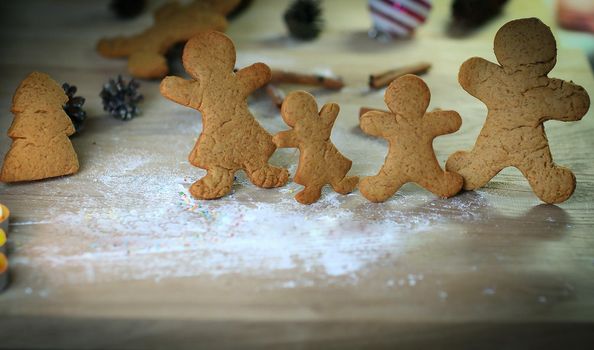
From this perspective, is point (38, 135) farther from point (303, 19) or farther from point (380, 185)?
point (303, 19)

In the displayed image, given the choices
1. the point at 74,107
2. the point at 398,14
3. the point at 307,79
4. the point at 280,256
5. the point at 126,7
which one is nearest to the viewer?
the point at 280,256

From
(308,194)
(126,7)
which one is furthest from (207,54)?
(126,7)

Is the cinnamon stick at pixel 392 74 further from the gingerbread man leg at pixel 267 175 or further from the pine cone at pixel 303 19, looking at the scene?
the gingerbread man leg at pixel 267 175

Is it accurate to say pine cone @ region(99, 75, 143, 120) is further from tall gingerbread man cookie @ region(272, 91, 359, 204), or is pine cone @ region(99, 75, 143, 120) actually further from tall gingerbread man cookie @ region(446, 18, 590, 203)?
tall gingerbread man cookie @ region(446, 18, 590, 203)

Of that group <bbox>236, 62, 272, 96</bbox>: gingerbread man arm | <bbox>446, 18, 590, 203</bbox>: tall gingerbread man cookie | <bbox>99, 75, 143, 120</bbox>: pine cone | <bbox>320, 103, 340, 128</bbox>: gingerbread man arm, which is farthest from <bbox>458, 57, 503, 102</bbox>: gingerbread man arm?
<bbox>99, 75, 143, 120</bbox>: pine cone

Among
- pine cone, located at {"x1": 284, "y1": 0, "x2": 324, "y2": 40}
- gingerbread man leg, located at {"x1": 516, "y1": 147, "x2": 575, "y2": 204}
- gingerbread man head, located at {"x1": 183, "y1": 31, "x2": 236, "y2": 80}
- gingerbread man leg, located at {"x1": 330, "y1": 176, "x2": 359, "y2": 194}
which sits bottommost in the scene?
gingerbread man leg, located at {"x1": 330, "y1": 176, "x2": 359, "y2": 194}

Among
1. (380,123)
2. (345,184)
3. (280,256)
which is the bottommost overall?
(280,256)

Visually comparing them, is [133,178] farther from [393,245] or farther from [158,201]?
[393,245]
